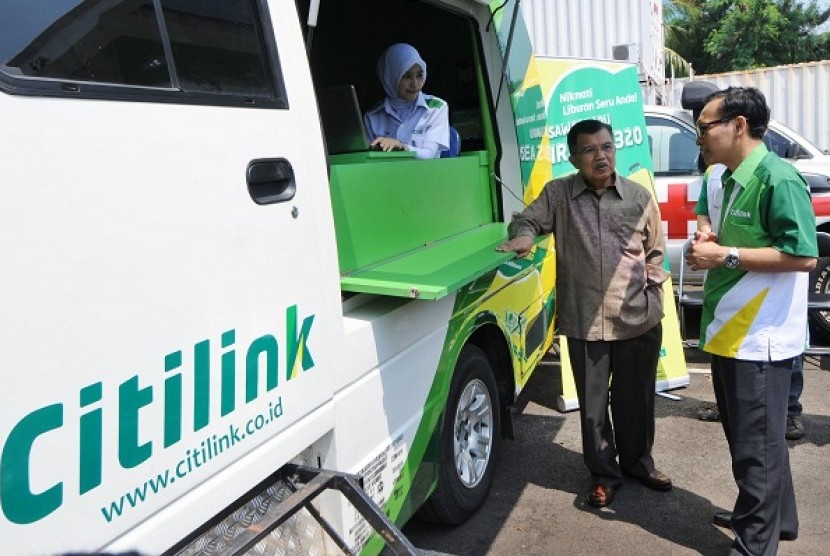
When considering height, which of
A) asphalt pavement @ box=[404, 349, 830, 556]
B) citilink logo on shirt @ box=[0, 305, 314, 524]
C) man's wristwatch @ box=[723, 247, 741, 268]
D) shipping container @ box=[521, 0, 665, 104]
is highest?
shipping container @ box=[521, 0, 665, 104]

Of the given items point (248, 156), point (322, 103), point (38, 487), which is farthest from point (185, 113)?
point (322, 103)

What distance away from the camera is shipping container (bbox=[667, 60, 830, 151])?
9.84 meters

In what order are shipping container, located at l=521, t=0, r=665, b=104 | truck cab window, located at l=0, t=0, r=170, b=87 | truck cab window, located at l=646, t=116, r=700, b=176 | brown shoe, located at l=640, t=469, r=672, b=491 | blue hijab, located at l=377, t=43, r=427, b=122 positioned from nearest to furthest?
truck cab window, located at l=0, t=0, r=170, b=87
brown shoe, located at l=640, t=469, r=672, b=491
blue hijab, located at l=377, t=43, r=427, b=122
truck cab window, located at l=646, t=116, r=700, b=176
shipping container, located at l=521, t=0, r=665, b=104

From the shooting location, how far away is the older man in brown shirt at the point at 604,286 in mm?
3316

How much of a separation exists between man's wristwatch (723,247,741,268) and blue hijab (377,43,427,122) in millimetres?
1843

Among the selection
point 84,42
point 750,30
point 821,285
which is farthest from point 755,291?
point 750,30

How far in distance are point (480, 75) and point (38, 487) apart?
124 inches

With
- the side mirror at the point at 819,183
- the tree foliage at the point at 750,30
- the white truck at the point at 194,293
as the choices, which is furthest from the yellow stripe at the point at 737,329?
the tree foliage at the point at 750,30

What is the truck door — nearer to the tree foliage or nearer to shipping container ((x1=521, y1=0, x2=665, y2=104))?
shipping container ((x1=521, y1=0, x2=665, y2=104))

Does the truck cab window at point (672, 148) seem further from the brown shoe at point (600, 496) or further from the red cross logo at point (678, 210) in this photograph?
the brown shoe at point (600, 496)

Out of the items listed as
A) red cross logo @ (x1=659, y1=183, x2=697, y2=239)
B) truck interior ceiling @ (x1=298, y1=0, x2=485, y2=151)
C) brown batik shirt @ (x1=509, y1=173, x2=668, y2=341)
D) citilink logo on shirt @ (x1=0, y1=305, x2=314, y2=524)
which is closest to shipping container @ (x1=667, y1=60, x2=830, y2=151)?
red cross logo @ (x1=659, y1=183, x2=697, y2=239)

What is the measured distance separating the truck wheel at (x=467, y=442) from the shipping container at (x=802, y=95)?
841cm

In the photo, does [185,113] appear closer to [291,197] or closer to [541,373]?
[291,197]

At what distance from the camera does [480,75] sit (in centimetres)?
390
